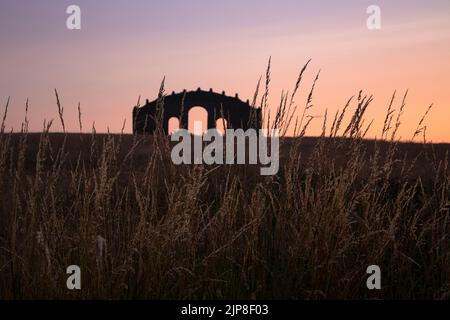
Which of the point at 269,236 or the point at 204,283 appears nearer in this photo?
the point at 204,283

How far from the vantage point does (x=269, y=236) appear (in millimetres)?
3488

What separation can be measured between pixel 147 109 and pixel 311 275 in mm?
22076

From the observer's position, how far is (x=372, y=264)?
323 centimetres

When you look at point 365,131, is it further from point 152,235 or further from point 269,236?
point 152,235

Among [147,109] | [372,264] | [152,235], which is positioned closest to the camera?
[152,235]

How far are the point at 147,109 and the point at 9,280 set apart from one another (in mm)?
21893

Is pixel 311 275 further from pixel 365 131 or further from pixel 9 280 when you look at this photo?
pixel 9 280

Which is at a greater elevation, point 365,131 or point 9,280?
point 365,131

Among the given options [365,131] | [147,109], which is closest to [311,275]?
[365,131]
